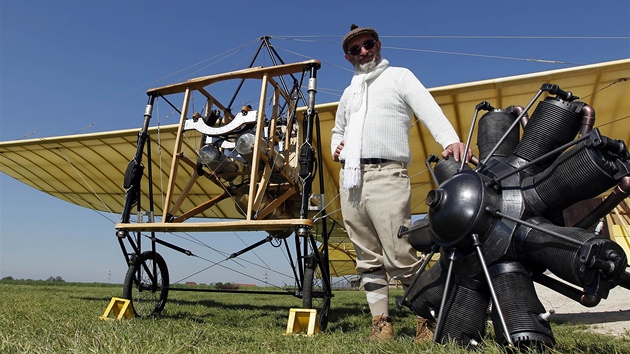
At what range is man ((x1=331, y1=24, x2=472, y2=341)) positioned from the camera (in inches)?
106

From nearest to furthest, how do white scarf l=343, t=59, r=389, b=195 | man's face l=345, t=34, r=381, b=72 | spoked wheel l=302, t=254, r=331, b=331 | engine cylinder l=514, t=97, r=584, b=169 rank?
engine cylinder l=514, t=97, r=584, b=169 < white scarf l=343, t=59, r=389, b=195 < man's face l=345, t=34, r=381, b=72 < spoked wheel l=302, t=254, r=331, b=331

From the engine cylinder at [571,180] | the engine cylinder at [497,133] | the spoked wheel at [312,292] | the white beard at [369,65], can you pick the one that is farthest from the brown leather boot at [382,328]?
the white beard at [369,65]

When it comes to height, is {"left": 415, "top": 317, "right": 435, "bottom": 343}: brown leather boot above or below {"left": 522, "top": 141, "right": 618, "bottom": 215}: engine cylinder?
below

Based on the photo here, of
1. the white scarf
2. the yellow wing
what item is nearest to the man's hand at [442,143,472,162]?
the white scarf

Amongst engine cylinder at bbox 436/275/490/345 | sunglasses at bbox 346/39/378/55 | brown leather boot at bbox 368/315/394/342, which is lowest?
brown leather boot at bbox 368/315/394/342

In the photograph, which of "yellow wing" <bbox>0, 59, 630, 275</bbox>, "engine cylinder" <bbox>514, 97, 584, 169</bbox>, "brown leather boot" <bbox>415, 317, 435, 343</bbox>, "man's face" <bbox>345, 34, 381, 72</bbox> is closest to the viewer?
"engine cylinder" <bbox>514, 97, 584, 169</bbox>

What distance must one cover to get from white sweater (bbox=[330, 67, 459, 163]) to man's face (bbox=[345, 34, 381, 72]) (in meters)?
0.12

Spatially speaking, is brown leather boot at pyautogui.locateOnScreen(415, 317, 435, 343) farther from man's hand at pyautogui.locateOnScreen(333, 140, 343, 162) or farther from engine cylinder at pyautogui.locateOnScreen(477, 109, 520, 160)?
man's hand at pyautogui.locateOnScreen(333, 140, 343, 162)

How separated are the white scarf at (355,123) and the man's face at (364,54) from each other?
0.15ft

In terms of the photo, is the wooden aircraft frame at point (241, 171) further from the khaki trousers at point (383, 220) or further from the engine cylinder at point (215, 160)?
the khaki trousers at point (383, 220)

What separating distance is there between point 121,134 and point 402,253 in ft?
23.7

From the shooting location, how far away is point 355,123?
2.90 metres

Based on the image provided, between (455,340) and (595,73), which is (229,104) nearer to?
(455,340)

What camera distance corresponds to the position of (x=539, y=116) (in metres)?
1.78
